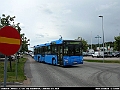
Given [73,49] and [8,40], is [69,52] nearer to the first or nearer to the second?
[73,49]

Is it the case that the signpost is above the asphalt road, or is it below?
above

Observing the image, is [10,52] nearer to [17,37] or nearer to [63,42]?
[17,37]

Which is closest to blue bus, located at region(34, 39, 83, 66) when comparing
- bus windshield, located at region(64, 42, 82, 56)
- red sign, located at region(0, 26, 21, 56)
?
bus windshield, located at region(64, 42, 82, 56)

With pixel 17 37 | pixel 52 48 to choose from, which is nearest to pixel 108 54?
pixel 52 48

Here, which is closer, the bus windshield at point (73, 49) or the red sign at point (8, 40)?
the red sign at point (8, 40)

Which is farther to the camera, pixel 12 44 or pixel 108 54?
pixel 108 54

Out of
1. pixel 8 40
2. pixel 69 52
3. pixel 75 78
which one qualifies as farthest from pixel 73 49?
pixel 8 40

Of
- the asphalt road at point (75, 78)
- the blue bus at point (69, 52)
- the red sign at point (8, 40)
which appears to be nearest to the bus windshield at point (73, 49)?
the blue bus at point (69, 52)

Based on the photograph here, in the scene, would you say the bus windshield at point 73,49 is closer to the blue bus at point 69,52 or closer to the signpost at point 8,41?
the blue bus at point 69,52

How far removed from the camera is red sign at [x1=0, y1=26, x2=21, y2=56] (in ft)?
16.4

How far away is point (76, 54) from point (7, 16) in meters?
8.32

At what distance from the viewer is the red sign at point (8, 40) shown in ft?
16.4

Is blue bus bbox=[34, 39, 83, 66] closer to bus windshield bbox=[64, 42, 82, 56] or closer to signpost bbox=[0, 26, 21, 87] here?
bus windshield bbox=[64, 42, 82, 56]

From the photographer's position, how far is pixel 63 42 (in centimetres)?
2253
